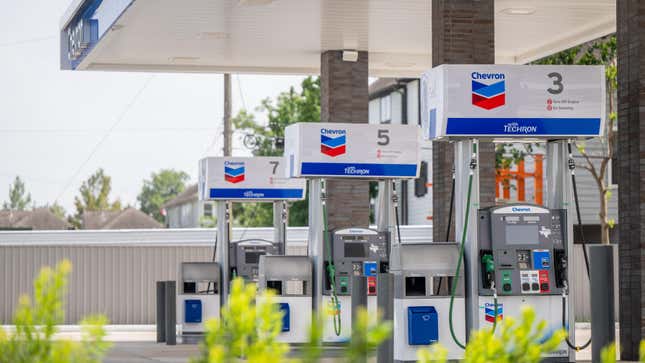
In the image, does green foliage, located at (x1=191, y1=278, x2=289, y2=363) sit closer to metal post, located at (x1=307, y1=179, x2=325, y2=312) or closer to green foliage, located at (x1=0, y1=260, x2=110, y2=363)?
green foliage, located at (x1=0, y1=260, x2=110, y2=363)

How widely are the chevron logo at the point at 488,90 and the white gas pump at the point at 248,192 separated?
1055 cm

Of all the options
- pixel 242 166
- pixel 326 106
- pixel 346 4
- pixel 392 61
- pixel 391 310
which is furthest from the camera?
pixel 392 61

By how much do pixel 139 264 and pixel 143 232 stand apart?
3.84 ft

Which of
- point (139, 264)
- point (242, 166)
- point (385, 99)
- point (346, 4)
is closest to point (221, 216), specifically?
point (242, 166)

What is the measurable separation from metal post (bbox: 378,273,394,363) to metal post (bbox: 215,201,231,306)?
35.9ft

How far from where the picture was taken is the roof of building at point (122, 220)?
109 m

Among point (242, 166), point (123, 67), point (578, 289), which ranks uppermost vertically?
point (123, 67)

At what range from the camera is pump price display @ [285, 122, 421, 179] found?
59.5 feet

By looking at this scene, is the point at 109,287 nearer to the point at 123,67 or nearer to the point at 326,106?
the point at 123,67

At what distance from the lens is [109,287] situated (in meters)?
32.8

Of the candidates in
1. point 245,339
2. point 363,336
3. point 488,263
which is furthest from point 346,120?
point 363,336

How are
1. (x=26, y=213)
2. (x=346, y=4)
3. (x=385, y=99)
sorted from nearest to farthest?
(x=346, y=4), (x=385, y=99), (x=26, y=213)

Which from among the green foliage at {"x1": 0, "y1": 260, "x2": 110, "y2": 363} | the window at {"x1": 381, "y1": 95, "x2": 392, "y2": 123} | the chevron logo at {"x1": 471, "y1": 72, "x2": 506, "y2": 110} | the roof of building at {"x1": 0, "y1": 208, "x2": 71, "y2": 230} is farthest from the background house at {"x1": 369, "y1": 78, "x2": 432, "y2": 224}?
the green foliage at {"x1": 0, "y1": 260, "x2": 110, "y2": 363}

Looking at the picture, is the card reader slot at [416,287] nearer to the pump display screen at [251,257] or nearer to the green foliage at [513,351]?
the green foliage at [513,351]
